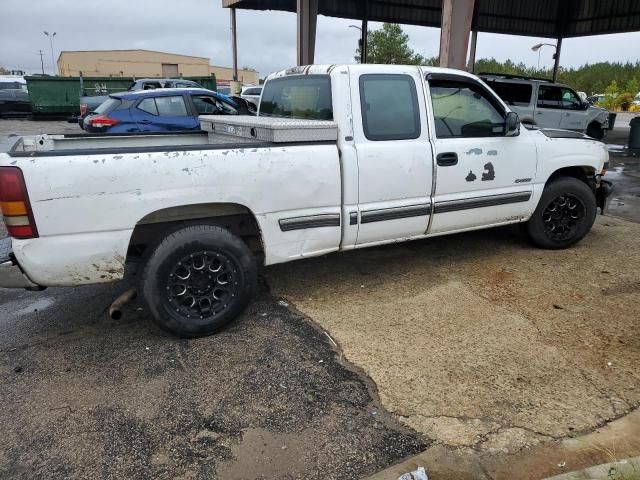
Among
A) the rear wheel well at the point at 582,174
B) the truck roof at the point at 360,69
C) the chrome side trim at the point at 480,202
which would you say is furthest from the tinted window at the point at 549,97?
the truck roof at the point at 360,69

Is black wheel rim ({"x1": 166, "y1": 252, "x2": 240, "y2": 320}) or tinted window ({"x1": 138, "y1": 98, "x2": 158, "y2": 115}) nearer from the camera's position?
black wheel rim ({"x1": 166, "y1": 252, "x2": 240, "y2": 320})

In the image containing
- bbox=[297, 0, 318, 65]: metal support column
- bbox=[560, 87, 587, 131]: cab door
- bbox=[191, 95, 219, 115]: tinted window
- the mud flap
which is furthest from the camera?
bbox=[297, 0, 318, 65]: metal support column

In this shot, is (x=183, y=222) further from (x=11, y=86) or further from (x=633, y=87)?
(x=633, y=87)

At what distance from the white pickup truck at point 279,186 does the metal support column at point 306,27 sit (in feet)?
41.1

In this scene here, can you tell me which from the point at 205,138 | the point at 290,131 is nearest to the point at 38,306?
the point at 205,138

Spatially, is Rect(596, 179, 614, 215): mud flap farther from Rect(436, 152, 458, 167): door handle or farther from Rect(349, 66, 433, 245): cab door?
Rect(349, 66, 433, 245): cab door

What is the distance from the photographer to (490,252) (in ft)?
18.3

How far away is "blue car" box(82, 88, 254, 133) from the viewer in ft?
35.4

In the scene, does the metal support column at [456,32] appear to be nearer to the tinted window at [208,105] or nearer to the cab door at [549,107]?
the tinted window at [208,105]

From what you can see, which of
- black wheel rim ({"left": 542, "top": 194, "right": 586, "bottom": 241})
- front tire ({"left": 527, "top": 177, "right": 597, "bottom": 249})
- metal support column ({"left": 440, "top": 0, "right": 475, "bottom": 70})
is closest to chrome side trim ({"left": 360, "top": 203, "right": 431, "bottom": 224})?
front tire ({"left": 527, "top": 177, "right": 597, "bottom": 249})

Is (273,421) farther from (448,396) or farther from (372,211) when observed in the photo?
(372,211)

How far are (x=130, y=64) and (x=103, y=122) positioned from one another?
215 ft

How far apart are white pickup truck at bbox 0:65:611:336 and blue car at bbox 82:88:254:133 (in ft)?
20.1

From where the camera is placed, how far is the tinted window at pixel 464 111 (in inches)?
179
